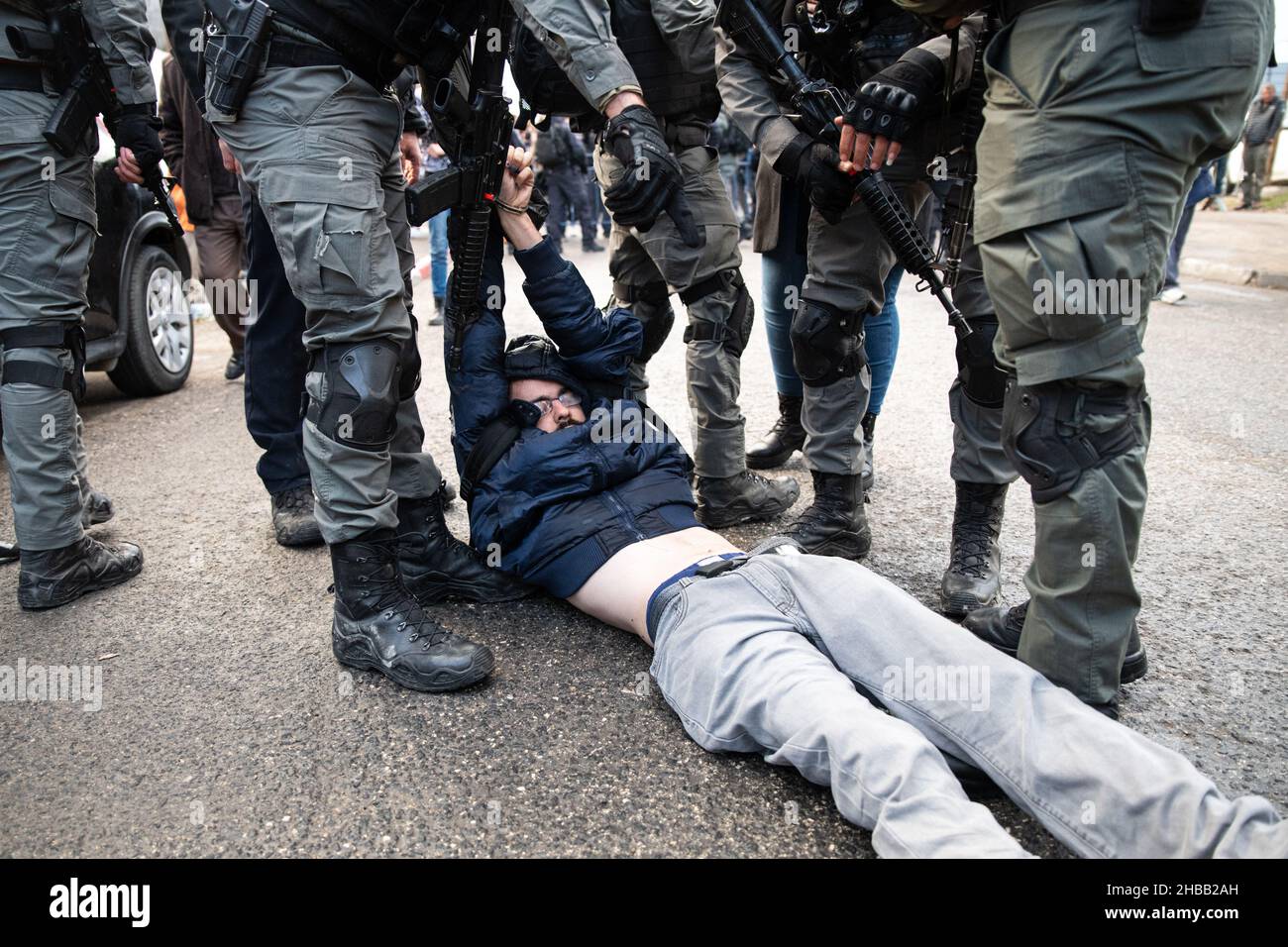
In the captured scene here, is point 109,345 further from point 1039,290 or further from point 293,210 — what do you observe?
point 1039,290

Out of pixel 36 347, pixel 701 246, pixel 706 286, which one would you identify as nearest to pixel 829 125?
pixel 701 246

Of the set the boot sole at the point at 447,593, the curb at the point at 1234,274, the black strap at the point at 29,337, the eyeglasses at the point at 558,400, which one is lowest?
the curb at the point at 1234,274

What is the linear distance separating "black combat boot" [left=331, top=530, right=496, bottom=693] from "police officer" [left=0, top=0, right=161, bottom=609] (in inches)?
39.0

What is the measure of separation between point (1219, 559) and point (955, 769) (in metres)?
1.53

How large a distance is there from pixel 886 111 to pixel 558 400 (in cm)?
110

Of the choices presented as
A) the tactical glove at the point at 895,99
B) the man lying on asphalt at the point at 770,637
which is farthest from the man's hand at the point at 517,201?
the tactical glove at the point at 895,99

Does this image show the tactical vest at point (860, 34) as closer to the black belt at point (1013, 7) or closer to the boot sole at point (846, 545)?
the black belt at point (1013, 7)

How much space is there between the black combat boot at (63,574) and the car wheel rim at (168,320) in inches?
99.7

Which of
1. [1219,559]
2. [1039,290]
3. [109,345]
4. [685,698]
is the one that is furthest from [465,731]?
[109,345]

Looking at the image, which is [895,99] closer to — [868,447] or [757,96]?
[757,96]

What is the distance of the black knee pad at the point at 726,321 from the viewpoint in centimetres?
308

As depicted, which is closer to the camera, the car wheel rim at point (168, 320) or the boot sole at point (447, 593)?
the boot sole at point (447, 593)

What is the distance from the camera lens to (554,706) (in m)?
2.07

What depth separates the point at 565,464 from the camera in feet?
7.91
